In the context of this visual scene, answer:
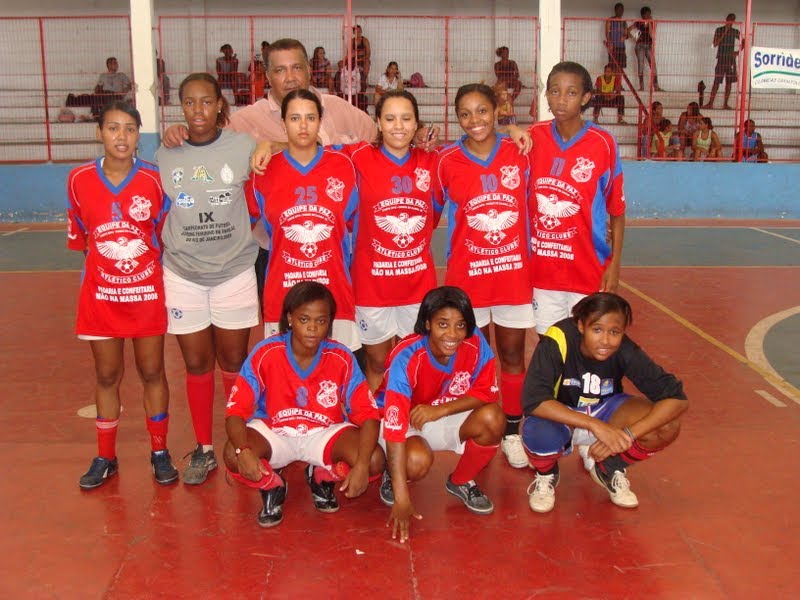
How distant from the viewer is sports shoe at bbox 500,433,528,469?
3928mm

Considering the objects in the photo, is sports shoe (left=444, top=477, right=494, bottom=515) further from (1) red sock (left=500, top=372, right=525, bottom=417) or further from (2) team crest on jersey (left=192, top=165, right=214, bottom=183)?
(2) team crest on jersey (left=192, top=165, right=214, bottom=183)

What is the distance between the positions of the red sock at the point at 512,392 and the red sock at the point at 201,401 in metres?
1.38

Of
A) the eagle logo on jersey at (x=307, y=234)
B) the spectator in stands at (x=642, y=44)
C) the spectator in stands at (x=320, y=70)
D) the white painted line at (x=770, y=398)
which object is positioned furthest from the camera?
the spectator in stands at (x=642, y=44)

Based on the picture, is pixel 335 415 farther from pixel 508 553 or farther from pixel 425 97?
pixel 425 97

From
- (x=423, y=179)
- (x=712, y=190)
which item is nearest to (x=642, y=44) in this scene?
(x=712, y=190)

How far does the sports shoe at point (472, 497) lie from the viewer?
345 centimetres

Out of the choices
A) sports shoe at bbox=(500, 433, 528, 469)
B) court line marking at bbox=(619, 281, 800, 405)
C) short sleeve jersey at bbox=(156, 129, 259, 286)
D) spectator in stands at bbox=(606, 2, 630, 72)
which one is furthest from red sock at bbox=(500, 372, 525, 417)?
spectator in stands at bbox=(606, 2, 630, 72)

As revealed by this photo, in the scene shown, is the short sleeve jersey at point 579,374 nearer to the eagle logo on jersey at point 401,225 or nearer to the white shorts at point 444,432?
the white shorts at point 444,432

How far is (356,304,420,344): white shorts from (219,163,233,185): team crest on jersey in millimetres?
813

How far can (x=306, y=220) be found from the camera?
3.63 metres

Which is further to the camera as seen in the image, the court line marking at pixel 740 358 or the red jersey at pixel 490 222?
the court line marking at pixel 740 358

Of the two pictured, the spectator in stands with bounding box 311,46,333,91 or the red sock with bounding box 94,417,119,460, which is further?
the spectator in stands with bounding box 311,46,333,91

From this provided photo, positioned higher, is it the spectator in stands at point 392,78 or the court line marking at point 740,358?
the spectator in stands at point 392,78

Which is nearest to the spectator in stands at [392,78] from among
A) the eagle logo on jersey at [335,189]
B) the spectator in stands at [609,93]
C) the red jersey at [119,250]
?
the spectator in stands at [609,93]
